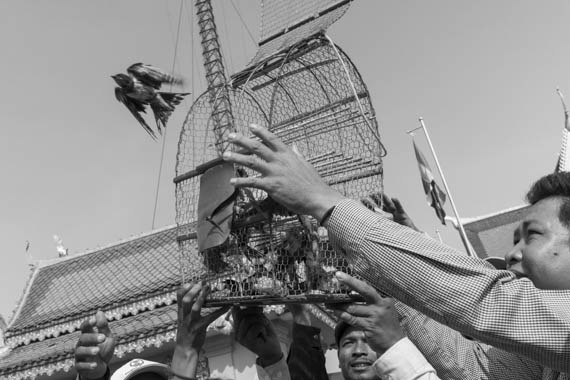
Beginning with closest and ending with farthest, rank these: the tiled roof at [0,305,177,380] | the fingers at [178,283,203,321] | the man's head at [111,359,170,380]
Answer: the fingers at [178,283,203,321], the man's head at [111,359,170,380], the tiled roof at [0,305,177,380]

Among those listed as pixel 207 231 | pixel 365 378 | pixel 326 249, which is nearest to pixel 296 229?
pixel 326 249

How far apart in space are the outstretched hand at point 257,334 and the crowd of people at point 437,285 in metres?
0.65

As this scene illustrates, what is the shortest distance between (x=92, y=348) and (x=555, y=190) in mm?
1660

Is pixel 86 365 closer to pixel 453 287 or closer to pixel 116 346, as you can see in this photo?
pixel 453 287

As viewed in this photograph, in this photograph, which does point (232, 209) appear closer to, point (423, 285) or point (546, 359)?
point (423, 285)

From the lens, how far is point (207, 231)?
7.53ft

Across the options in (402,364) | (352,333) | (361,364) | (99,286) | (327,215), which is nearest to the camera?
(327,215)

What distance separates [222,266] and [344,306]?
62 cm

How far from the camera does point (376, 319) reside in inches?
66.6

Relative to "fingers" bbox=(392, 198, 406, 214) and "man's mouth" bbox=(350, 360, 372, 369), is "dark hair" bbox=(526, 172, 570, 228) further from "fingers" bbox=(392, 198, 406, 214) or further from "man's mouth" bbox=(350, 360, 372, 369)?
"man's mouth" bbox=(350, 360, 372, 369)

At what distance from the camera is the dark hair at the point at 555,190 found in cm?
140

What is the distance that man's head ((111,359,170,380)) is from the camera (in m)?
2.59

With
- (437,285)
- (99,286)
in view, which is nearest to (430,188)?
(99,286)

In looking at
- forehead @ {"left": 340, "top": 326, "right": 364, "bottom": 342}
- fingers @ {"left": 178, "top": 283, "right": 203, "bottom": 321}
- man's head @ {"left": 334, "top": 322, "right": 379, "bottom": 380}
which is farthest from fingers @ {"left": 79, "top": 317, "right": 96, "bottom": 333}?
forehead @ {"left": 340, "top": 326, "right": 364, "bottom": 342}
